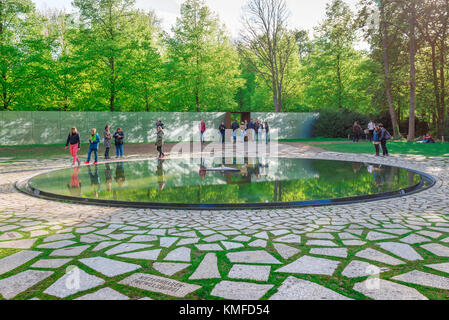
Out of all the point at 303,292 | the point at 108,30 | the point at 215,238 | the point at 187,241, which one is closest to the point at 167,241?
the point at 187,241

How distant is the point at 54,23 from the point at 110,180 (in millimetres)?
34791

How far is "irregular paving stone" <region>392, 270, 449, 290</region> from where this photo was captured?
3.50 meters

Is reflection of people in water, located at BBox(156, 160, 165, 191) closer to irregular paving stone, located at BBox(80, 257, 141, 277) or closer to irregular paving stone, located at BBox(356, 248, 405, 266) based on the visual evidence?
irregular paving stone, located at BBox(80, 257, 141, 277)

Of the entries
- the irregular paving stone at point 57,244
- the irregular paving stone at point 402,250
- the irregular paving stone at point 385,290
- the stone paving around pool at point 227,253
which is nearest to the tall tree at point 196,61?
the stone paving around pool at point 227,253

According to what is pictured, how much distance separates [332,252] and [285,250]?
61 cm

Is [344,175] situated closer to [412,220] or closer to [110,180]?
[412,220]

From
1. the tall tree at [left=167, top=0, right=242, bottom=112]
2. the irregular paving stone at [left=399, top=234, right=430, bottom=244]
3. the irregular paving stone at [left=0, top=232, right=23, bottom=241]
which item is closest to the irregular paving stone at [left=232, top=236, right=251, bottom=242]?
the irregular paving stone at [left=399, top=234, right=430, bottom=244]

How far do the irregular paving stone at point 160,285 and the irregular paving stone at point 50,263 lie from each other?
104 cm

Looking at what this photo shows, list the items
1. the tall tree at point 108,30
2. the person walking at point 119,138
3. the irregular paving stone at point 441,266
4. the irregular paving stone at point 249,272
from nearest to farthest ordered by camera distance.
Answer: the irregular paving stone at point 249,272 < the irregular paving stone at point 441,266 < the person walking at point 119,138 < the tall tree at point 108,30

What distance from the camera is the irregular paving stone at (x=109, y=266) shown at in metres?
3.91

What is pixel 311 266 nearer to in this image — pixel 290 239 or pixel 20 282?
pixel 290 239

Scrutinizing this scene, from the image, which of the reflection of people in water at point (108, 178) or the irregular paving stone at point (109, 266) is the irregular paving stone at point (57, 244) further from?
the reflection of people in water at point (108, 178)

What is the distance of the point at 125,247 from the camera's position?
4789 mm

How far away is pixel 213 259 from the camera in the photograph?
4.31 metres
